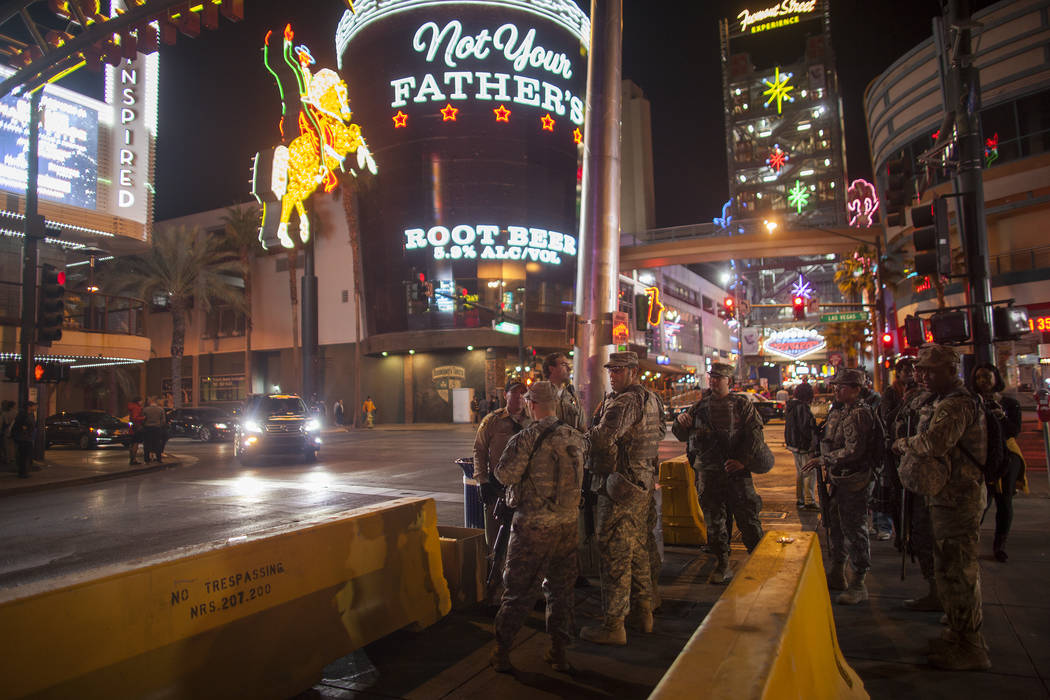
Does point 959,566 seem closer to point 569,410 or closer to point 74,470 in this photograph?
point 569,410

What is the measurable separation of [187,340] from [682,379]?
146 ft

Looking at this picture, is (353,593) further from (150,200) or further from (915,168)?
(915,168)

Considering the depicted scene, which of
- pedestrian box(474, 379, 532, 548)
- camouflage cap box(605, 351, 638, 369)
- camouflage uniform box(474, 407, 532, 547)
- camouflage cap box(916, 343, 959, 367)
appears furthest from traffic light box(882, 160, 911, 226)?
camouflage uniform box(474, 407, 532, 547)

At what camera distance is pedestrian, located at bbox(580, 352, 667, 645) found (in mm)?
4730

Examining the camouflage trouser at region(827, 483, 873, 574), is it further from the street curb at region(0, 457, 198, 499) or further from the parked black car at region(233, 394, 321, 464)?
the street curb at region(0, 457, 198, 499)

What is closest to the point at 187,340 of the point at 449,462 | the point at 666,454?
the point at 449,462

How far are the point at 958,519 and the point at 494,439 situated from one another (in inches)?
129

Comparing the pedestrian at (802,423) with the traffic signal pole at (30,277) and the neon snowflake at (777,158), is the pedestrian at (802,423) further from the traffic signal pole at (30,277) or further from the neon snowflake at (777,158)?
the neon snowflake at (777,158)

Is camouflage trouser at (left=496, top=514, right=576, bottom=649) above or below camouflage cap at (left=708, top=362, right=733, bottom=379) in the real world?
below

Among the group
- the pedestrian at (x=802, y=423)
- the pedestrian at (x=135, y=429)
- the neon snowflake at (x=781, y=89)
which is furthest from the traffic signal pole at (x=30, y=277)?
the neon snowflake at (x=781, y=89)

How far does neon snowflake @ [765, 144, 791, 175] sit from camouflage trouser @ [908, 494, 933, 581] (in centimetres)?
8047

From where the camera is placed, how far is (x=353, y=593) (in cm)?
437

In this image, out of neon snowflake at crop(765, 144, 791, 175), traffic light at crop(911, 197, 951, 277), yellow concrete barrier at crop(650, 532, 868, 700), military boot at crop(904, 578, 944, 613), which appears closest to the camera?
yellow concrete barrier at crop(650, 532, 868, 700)

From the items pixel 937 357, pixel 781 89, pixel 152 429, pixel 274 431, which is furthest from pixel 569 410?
pixel 781 89
